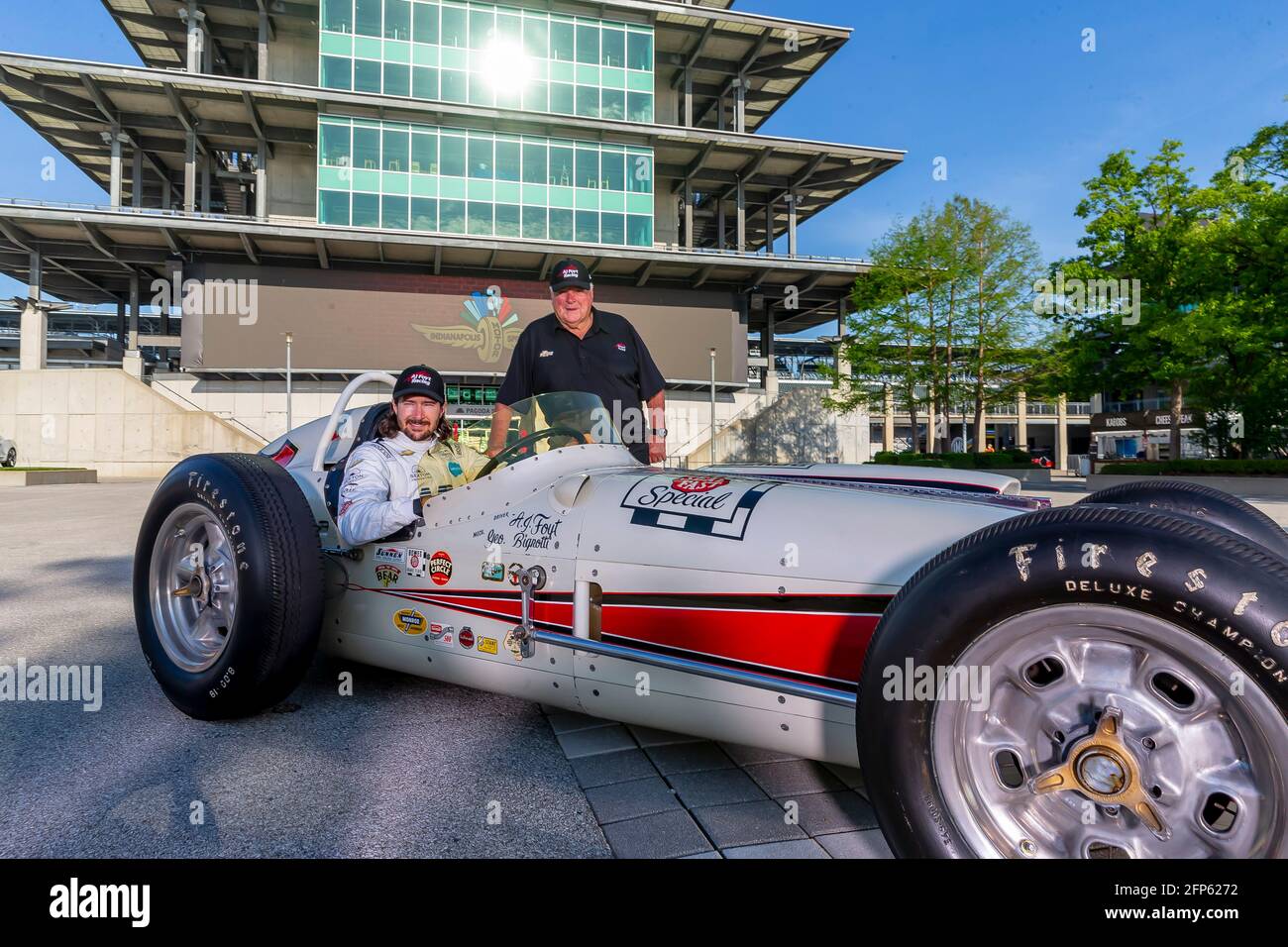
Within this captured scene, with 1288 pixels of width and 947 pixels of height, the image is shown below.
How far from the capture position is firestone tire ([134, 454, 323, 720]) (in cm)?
290

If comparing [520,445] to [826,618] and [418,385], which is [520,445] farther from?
[826,618]

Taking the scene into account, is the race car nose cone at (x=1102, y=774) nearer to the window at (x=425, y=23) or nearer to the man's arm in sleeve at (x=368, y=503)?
the man's arm in sleeve at (x=368, y=503)

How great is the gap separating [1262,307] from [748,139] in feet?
72.3

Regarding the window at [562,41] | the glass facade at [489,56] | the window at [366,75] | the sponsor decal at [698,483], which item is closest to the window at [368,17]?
the glass facade at [489,56]

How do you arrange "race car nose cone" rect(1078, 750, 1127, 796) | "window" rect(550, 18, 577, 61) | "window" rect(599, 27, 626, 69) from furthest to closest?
"window" rect(599, 27, 626, 69) < "window" rect(550, 18, 577, 61) < "race car nose cone" rect(1078, 750, 1127, 796)

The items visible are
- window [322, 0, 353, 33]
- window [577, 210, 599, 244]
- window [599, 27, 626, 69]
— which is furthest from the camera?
window [599, 27, 626, 69]

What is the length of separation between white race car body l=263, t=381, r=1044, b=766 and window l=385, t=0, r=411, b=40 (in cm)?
3526

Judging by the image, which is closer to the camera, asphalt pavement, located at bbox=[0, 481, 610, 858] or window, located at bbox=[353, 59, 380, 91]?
asphalt pavement, located at bbox=[0, 481, 610, 858]

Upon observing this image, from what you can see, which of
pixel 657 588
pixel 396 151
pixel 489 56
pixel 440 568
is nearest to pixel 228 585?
pixel 440 568

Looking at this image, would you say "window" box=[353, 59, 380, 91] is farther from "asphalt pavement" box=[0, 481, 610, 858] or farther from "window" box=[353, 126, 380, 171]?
"asphalt pavement" box=[0, 481, 610, 858]

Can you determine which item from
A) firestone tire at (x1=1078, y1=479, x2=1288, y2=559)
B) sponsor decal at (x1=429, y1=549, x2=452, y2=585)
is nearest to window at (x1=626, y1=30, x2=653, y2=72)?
sponsor decal at (x1=429, y1=549, x2=452, y2=585)

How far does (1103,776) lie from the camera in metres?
1.63
